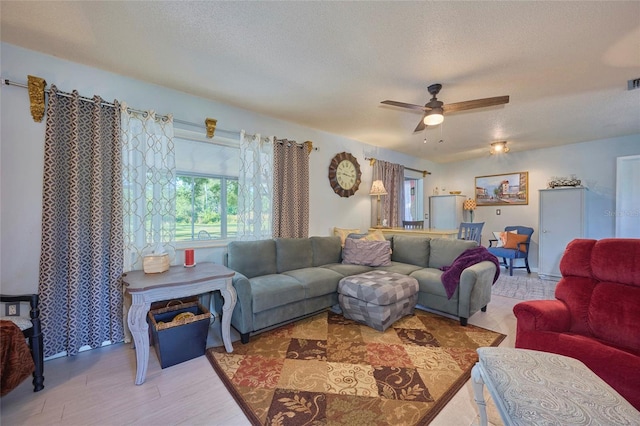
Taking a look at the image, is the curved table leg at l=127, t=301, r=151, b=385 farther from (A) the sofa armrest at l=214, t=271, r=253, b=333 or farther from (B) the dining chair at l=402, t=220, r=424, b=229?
(B) the dining chair at l=402, t=220, r=424, b=229

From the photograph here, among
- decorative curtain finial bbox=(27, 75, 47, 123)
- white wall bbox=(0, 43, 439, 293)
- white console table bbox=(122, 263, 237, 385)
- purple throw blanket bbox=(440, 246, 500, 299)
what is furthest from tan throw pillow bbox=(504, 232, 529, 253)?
decorative curtain finial bbox=(27, 75, 47, 123)

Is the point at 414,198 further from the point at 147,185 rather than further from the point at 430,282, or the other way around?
the point at 147,185

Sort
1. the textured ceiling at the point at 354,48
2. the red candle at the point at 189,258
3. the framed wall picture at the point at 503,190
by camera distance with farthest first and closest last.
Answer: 1. the framed wall picture at the point at 503,190
2. the red candle at the point at 189,258
3. the textured ceiling at the point at 354,48

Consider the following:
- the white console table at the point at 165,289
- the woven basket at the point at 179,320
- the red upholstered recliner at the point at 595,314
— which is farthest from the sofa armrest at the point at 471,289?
the woven basket at the point at 179,320

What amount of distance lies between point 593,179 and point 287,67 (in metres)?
5.71

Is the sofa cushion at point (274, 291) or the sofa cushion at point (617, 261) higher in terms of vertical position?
the sofa cushion at point (617, 261)

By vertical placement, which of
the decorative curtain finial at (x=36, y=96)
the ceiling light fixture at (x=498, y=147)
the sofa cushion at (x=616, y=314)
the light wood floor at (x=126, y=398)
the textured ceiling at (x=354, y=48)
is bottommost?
the light wood floor at (x=126, y=398)

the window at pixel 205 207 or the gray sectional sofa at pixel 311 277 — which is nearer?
the gray sectional sofa at pixel 311 277

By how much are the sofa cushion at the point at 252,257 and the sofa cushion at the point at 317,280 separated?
25cm

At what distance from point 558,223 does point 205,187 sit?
233 inches

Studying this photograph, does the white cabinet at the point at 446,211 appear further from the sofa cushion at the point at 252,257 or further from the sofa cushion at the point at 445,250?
the sofa cushion at the point at 252,257

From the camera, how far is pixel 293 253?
3.29 m

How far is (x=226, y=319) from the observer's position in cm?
228

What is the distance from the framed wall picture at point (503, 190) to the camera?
539 centimetres
